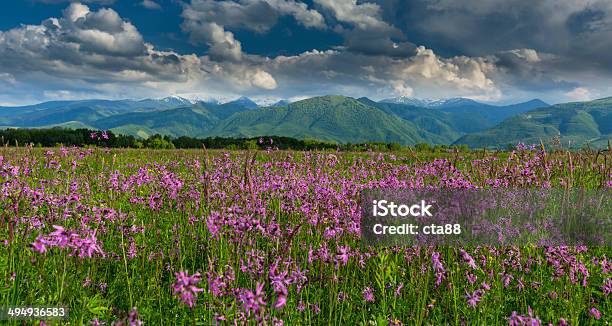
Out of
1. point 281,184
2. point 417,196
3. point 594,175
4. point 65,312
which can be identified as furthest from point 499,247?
point 594,175

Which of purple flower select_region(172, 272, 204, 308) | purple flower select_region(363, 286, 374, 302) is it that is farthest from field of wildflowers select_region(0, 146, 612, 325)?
purple flower select_region(172, 272, 204, 308)

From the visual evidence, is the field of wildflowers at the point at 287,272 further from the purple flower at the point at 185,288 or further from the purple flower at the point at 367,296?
the purple flower at the point at 185,288

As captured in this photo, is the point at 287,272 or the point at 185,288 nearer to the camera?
the point at 185,288

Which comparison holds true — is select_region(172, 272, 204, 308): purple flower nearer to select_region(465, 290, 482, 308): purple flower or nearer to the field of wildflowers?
the field of wildflowers

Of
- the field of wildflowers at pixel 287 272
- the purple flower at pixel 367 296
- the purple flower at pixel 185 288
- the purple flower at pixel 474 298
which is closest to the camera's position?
the purple flower at pixel 185 288

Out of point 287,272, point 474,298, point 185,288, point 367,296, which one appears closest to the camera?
point 185,288

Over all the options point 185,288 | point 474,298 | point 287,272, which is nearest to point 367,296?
point 474,298

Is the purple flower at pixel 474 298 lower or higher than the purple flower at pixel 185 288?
lower

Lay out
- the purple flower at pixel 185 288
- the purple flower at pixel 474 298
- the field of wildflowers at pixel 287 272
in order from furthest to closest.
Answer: the field of wildflowers at pixel 287 272 → the purple flower at pixel 474 298 → the purple flower at pixel 185 288

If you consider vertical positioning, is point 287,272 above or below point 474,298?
above

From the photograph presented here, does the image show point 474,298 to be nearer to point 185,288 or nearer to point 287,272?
point 287,272

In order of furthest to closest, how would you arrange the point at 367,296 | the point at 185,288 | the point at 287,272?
1. the point at 367,296
2. the point at 287,272
3. the point at 185,288

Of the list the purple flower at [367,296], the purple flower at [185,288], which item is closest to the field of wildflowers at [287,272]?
the purple flower at [367,296]

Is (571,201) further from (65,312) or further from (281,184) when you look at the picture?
(65,312)
